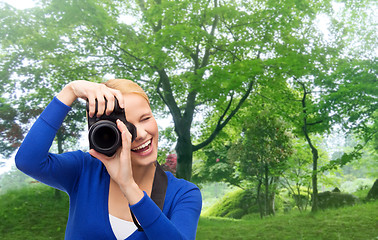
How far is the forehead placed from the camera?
124cm

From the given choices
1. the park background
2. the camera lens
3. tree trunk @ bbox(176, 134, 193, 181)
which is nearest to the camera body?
the camera lens

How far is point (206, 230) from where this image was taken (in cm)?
983

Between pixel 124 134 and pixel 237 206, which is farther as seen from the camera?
pixel 237 206

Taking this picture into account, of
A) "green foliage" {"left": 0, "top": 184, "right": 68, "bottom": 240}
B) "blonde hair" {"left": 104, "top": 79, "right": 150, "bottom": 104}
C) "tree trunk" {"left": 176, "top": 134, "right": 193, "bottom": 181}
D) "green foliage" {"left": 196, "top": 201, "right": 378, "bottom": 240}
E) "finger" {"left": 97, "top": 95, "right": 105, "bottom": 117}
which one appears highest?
Result: "tree trunk" {"left": 176, "top": 134, "right": 193, "bottom": 181}

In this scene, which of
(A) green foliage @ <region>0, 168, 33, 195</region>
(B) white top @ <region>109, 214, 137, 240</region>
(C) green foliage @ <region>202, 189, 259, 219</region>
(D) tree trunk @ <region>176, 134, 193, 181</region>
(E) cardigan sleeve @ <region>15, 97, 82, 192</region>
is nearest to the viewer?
(E) cardigan sleeve @ <region>15, 97, 82, 192</region>

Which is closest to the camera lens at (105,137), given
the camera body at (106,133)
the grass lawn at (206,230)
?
the camera body at (106,133)

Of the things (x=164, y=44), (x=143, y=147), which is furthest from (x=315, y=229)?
(x=143, y=147)

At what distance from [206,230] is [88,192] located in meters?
9.22

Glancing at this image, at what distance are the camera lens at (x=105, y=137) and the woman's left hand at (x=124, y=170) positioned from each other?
21 mm

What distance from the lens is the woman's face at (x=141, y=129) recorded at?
4.07 feet

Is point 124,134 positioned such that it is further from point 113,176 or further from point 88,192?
point 88,192

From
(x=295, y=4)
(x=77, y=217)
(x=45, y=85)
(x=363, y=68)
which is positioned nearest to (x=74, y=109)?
(x=45, y=85)

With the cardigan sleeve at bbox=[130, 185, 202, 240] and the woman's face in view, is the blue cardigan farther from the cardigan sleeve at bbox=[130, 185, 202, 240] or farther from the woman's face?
the woman's face

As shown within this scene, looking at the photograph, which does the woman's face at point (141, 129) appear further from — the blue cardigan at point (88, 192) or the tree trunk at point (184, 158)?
the tree trunk at point (184, 158)
